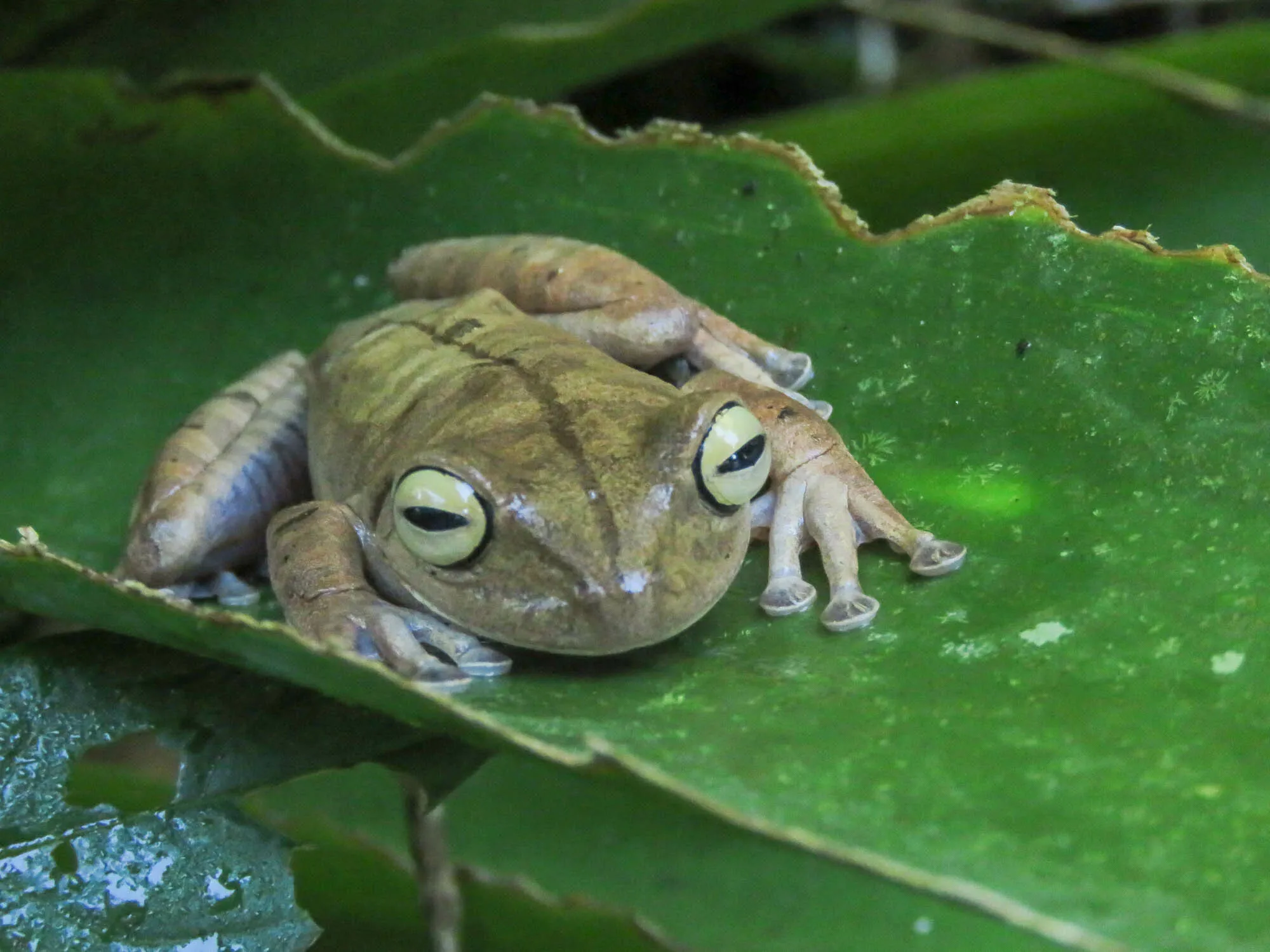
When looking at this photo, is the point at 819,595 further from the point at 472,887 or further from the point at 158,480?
the point at 158,480

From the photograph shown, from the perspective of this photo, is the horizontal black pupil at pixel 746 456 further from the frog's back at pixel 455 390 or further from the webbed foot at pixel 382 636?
the webbed foot at pixel 382 636

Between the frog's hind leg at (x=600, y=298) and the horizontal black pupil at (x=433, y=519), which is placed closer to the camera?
the horizontal black pupil at (x=433, y=519)

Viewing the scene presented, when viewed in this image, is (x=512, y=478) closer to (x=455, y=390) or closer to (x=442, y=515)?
(x=442, y=515)

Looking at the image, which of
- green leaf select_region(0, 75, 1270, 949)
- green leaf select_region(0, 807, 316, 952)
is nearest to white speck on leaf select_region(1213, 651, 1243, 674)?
green leaf select_region(0, 75, 1270, 949)

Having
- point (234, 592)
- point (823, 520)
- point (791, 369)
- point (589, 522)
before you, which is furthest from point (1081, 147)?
point (234, 592)

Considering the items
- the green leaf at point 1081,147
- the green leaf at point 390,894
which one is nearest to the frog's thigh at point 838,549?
the green leaf at point 390,894
